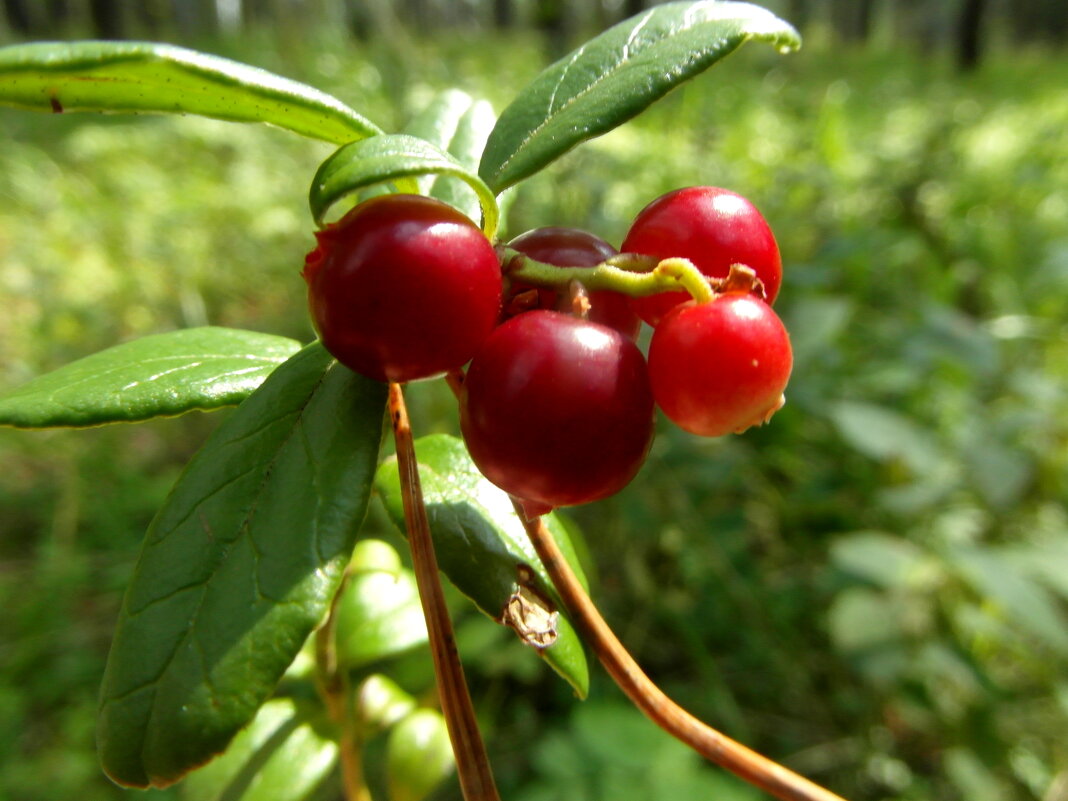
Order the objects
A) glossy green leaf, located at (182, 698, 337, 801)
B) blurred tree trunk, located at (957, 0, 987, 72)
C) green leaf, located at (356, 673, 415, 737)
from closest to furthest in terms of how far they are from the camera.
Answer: glossy green leaf, located at (182, 698, 337, 801) → green leaf, located at (356, 673, 415, 737) → blurred tree trunk, located at (957, 0, 987, 72)

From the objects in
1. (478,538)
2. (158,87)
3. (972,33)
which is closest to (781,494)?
(478,538)

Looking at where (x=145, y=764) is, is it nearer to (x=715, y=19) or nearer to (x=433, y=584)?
(x=433, y=584)

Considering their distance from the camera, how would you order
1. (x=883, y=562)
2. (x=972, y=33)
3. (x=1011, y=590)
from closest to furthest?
(x=1011, y=590), (x=883, y=562), (x=972, y=33)

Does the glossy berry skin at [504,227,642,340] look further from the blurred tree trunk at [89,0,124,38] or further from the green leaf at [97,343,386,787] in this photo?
the blurred tree trunk at [89,0,124,38]

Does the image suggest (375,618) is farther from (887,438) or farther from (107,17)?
(107,17)

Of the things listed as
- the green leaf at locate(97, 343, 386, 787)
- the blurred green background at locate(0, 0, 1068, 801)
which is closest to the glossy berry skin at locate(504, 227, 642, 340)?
the green leaf at locate(97, 343, 386, 787)

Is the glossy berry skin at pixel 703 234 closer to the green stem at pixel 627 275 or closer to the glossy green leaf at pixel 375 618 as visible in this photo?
the green stem at pixel 627 275
